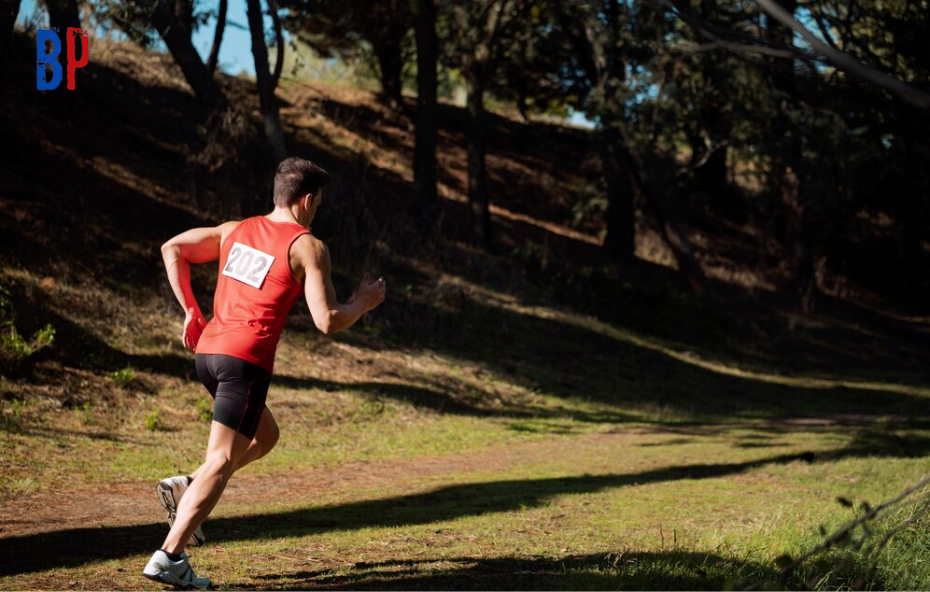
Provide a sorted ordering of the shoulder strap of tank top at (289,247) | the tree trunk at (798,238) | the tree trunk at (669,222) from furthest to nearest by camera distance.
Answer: the tree trunk at (798,238) → the tree trunk at (669,222) → the shoulder strap of tank top at (289,247)

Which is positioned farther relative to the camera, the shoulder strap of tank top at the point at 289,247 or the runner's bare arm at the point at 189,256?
the runner's bare arm at the point at 189,256

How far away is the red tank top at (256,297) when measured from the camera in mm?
4762

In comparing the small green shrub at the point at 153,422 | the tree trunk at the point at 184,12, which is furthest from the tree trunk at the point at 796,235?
the small green shrub at the point at 153,422

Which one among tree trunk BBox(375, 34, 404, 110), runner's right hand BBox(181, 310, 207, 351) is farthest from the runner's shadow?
tree trunk BBox(375, 34, 404, 110)

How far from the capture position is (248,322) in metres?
4.78

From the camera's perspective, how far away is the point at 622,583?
515 centimetres

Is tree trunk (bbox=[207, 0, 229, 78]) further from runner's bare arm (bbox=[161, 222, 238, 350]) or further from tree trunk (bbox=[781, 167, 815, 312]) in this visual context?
tree trunk (bbox=[781, 167, 815, 312])

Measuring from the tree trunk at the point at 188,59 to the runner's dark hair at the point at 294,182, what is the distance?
11.3 m

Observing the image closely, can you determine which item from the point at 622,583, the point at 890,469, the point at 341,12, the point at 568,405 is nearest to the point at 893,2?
the point at 568,405

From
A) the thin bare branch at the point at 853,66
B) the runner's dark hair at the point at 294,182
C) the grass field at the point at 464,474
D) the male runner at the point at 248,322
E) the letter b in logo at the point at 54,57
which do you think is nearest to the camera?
the thin bare branch at the point at 853,66

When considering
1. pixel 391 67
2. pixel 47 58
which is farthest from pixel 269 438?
pixel 391 67

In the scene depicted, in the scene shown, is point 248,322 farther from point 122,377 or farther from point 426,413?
point 426,413

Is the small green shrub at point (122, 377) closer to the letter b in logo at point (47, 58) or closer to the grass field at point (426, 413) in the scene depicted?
the grass field at point (426, 413)

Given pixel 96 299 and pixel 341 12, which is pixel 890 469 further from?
pixel 341 12
